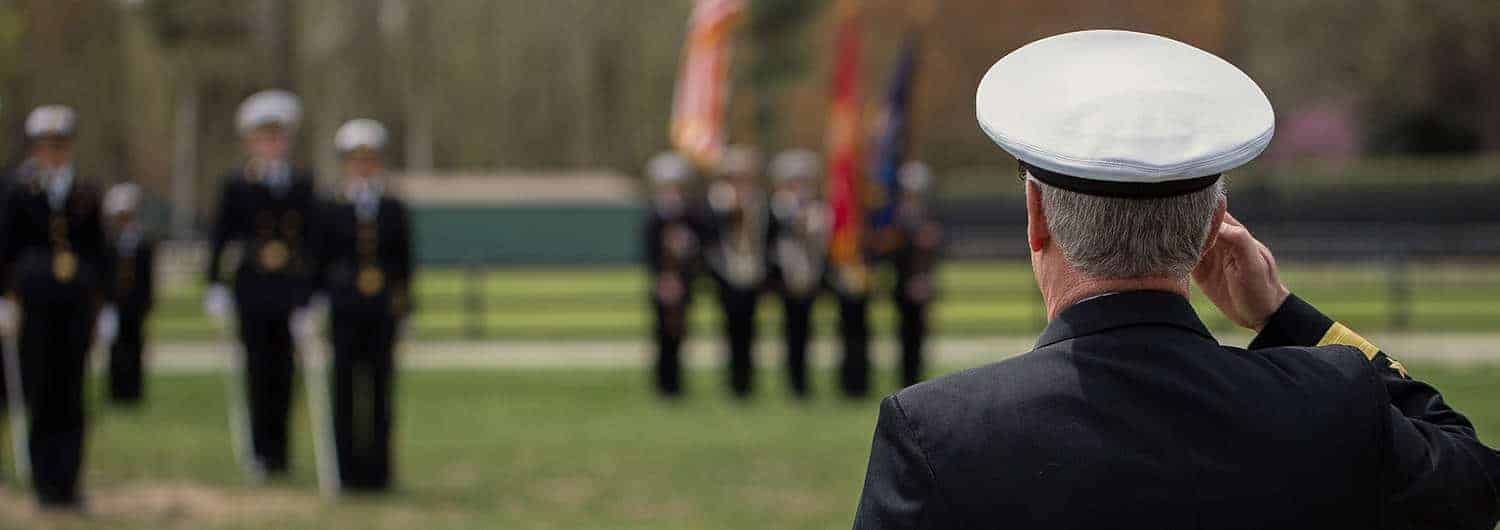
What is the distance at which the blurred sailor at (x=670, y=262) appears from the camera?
13.0 meters

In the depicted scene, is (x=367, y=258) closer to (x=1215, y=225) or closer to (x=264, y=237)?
(x=264, y=237)

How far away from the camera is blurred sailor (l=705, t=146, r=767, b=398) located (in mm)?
13094

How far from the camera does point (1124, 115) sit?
1.82m

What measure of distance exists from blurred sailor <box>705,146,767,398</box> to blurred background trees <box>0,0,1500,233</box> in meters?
4.30

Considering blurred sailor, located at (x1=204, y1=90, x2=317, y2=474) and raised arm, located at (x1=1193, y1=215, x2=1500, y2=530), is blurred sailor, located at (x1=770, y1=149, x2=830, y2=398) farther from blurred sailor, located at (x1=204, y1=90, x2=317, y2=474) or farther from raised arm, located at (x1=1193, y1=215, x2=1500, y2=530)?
raised arm, located at (x1=1193, y1=215, x2=1500, y2=530)

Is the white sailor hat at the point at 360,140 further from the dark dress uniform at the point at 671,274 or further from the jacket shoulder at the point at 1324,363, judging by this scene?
the jacket shoulder at the point at 1324,363

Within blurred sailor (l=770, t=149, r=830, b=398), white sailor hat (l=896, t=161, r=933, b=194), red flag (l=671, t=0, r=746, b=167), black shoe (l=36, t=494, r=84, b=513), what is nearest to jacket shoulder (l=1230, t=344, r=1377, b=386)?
black shoe (l=36, t=494, r=84, b=513)

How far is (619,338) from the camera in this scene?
19.0 meters

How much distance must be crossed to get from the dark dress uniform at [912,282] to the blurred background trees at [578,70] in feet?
12.1

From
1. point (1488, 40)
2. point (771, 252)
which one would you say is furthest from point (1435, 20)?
point (771, 252)

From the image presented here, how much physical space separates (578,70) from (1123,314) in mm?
36822

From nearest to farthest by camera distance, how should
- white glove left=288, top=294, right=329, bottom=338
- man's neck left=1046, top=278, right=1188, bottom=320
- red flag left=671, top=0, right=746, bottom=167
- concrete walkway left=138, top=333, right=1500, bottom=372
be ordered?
man's neck left=1046, top=278, right=1188, bottom=320 → white glove left=288, top=294, right=329, bottom=338 → concrete walkway left=138, top=333, right=1500, bottom=372 → red flag left=671, top=0, right=746, bottom=167

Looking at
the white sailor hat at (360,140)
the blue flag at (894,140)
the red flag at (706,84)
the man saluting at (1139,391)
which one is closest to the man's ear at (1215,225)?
the man saluting at (1139,391)

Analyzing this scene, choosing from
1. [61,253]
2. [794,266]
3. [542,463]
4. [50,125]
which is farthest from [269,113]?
[794,266]
